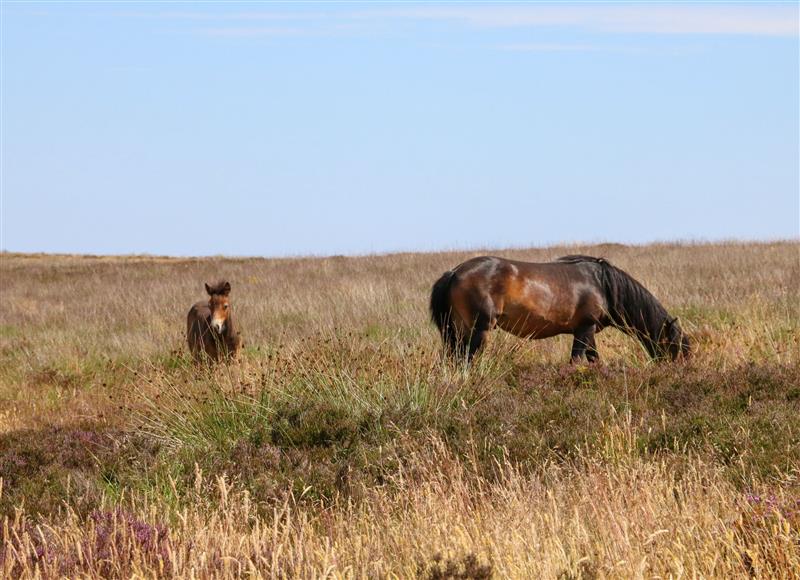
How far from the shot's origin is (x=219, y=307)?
13641 millimetres

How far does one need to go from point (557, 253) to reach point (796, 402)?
21295mm

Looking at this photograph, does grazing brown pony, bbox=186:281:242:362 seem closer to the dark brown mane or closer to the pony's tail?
the dark brown mane

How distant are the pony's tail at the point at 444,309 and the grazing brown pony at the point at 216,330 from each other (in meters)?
2.86

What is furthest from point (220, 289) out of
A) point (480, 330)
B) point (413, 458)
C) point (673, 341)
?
point (413, 458)

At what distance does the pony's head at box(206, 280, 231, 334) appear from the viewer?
1353 cm

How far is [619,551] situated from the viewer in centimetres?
507

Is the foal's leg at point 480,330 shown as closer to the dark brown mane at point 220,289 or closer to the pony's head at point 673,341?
the pony's head at point 673,341

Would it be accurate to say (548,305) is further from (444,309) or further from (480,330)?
(444,309)

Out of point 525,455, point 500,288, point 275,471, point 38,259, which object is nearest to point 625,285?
point 500,288

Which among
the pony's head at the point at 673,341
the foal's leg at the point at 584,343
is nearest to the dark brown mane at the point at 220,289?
the foal's leg at the point at 584,343

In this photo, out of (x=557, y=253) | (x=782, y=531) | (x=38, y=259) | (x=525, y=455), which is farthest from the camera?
(x=38, y=259)

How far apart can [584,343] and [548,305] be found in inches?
23.7

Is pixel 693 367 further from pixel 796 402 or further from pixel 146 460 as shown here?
pixel 146 460

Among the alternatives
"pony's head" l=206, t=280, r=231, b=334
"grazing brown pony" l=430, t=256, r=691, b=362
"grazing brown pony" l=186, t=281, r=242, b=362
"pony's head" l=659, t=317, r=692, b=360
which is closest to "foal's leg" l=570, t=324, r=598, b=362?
"grazing brown pony" l=430, t=256, r=691, b=362
